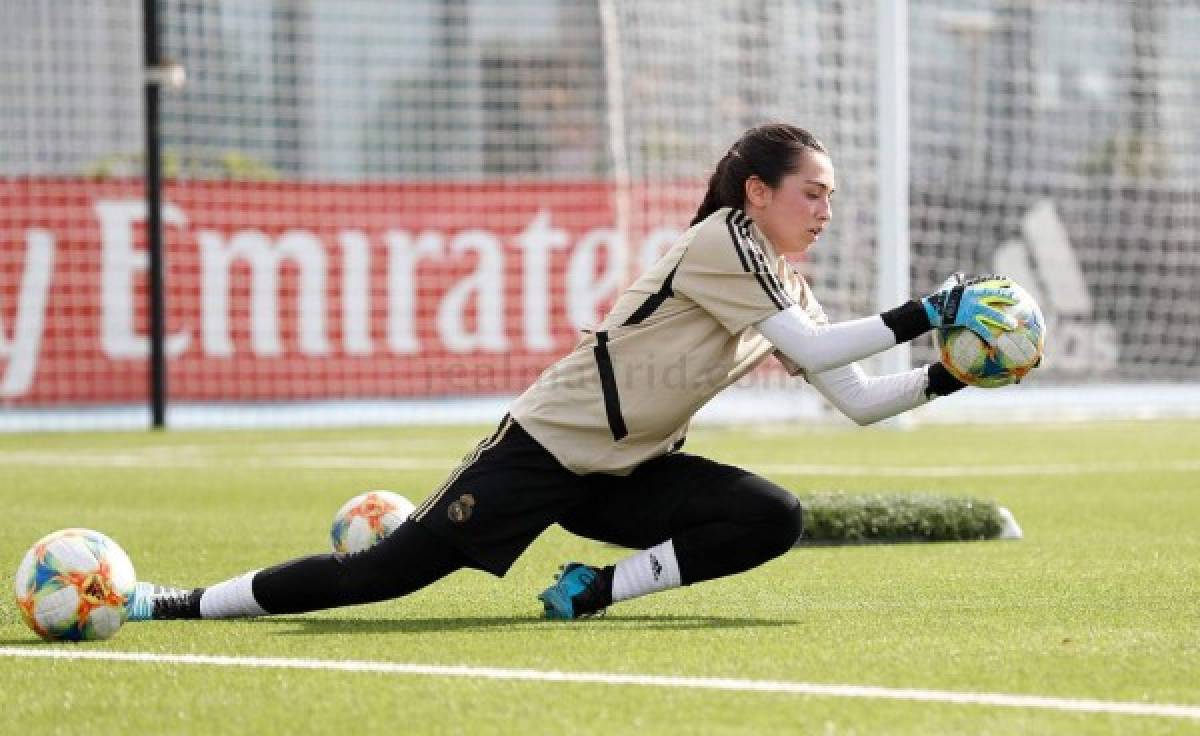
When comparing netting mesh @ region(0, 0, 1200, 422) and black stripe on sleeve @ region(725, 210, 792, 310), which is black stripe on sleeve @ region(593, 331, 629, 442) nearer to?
black stripe on sleeve @ region(725, 210, 792, 310)

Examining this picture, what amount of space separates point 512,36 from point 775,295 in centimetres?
2172

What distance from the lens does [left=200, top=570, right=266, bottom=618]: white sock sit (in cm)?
620

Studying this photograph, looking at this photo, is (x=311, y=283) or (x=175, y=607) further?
(x=311, y=283)

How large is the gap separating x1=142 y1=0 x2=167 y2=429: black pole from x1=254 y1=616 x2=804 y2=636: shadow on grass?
12.7 m

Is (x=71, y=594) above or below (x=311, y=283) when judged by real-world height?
below

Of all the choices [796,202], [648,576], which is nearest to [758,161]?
[796,202]

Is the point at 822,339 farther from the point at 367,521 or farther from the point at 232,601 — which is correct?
the point at 367,521

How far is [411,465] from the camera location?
46.0ft

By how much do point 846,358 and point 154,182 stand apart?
1348 cm

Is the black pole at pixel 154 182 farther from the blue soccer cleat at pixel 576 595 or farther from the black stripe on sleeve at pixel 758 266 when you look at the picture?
the black stripe on sleeve at pixel 758 266

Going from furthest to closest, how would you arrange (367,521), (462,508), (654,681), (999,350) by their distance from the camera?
(367,521) → (462,508) → (999,350) → (654,681)

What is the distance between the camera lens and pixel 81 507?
1101 cm

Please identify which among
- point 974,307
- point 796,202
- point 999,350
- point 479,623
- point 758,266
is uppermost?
point 796,202

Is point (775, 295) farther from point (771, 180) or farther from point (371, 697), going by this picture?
point (371, 697)
